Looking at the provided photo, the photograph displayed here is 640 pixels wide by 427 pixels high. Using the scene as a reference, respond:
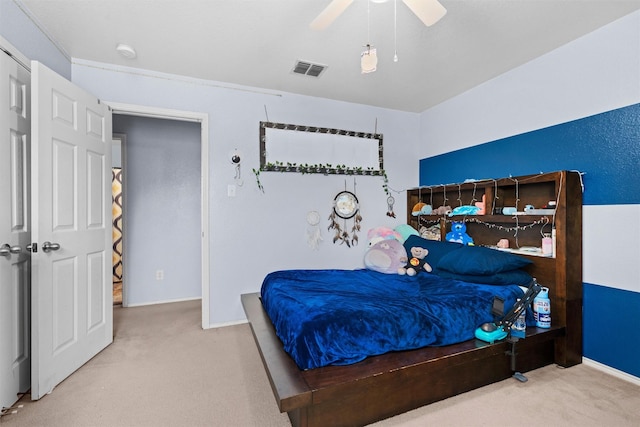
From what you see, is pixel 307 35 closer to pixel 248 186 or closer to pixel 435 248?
pixel 248 186

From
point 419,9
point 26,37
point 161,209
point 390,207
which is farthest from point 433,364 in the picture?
point 161,209

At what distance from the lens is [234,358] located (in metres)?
2.37

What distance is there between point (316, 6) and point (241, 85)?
1463mm

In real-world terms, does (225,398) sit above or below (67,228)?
below

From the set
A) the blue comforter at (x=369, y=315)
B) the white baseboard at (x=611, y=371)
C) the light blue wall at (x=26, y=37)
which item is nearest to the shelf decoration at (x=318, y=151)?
the blue comforter at (x=369, y=315)

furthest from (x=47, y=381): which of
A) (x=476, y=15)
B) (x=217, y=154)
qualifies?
(x=476, y=15)

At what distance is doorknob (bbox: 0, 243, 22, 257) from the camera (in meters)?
1.66

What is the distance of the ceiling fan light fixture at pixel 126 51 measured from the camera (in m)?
2.42

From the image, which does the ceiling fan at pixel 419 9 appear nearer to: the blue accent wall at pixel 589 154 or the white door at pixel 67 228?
the blue accent wall at pixel 589 154

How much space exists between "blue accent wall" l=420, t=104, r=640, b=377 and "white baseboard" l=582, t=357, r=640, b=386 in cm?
3

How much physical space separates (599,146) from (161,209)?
4.49 m

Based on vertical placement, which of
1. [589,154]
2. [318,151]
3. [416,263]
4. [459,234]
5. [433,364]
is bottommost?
[433,364]

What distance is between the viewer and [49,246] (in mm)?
1901

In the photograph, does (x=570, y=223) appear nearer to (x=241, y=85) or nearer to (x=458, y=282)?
→ (x=458, y=282)
